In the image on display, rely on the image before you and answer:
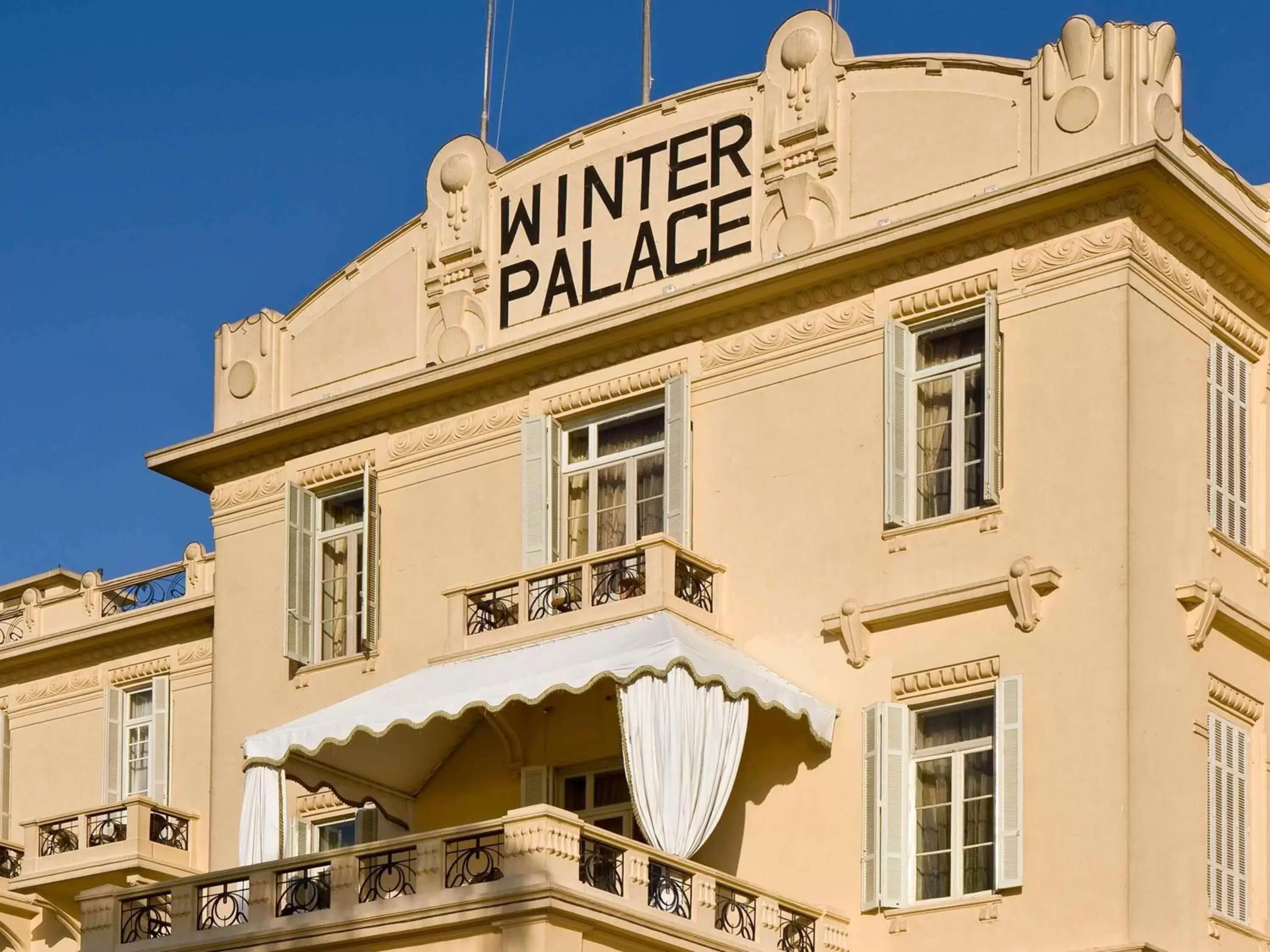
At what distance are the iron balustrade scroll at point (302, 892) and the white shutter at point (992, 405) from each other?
679 centimetres

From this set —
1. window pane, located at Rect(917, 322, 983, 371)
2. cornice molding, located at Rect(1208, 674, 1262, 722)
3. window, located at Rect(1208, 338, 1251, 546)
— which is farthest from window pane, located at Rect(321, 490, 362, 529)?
cornice molding, located at Rect(1208, 674, 1262, 722)

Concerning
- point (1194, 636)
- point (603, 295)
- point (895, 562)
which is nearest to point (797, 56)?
point (603, 295)

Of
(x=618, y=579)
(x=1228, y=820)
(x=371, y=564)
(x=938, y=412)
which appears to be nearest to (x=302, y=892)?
(x=618, y=579)

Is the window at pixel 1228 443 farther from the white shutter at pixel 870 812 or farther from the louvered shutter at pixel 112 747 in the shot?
the louvered shutter at pixel 112 747

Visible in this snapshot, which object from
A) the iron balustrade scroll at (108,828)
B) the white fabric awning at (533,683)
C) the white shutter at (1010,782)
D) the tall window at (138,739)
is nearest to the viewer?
the white shutter at (1010,782)

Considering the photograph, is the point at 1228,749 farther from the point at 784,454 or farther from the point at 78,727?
the point at 78,727

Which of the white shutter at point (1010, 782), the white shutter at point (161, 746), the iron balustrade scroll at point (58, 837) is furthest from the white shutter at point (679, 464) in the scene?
the iron balustrade scroll at point (58, 837)

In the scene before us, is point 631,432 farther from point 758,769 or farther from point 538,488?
point 758,769

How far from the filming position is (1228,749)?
23.9m

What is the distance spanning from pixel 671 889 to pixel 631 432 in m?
5.80

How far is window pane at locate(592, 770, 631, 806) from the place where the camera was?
83.8 feet

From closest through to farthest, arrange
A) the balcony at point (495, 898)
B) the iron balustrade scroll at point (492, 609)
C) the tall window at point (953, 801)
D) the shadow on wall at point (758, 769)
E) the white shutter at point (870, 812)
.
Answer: the balcony at point (495, 898) → the tall window at point (953, 801) → the white shutter at point (870, 812) → the shadow on wall at point (758, 769) → the iron balustrade scroll at point (492, 609)

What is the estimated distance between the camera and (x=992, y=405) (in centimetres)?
2389

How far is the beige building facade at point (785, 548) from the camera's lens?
22.8 meters
